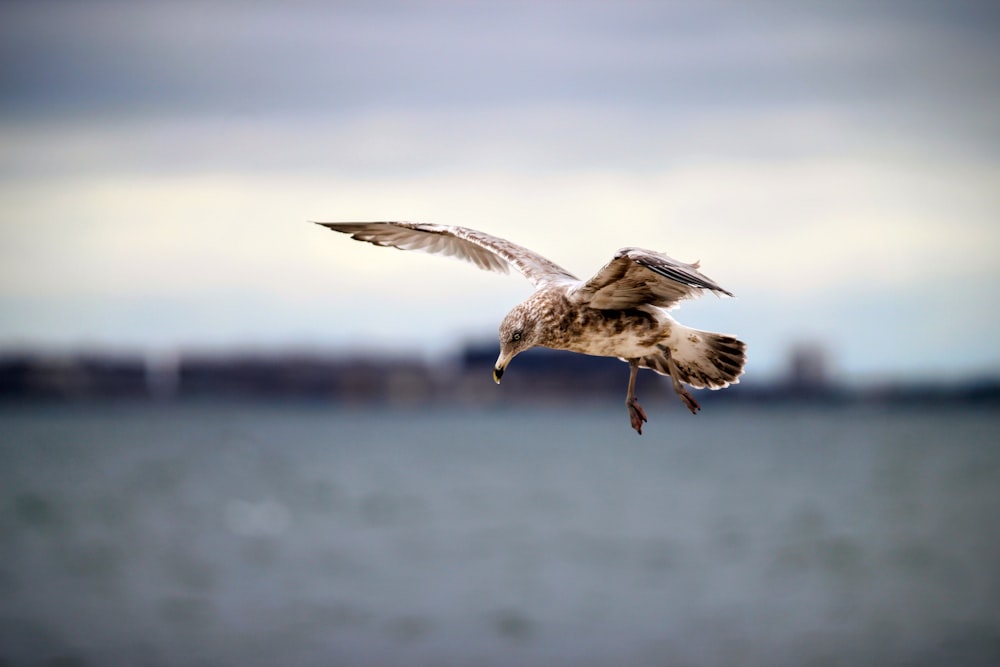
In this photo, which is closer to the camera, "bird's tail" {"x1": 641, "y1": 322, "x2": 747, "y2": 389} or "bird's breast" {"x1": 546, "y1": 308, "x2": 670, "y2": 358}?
"bird's breast" {"x1": 546, "y1": 308, "x2": 670, "y2": 358}

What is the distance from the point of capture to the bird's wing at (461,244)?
46.5ft

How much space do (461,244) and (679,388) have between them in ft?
10.9

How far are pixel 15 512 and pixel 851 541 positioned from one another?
58.2 m

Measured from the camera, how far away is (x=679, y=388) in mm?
12859

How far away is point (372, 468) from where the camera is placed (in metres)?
138

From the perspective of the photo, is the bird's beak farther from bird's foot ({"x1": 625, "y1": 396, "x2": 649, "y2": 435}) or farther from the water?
→ the water

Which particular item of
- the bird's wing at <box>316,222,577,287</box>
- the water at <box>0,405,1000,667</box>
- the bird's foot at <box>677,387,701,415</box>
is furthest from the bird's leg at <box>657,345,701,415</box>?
the water at <box>0,405,1000,667</box>

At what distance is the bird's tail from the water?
1460 inches

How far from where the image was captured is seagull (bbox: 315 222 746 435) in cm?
1217

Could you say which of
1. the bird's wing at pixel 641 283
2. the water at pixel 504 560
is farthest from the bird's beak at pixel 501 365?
the water at pixel 504 560

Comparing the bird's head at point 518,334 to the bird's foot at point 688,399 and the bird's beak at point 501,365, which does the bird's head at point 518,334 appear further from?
the bird's foot at point 688,399

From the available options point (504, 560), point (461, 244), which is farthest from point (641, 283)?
point (504, 560)

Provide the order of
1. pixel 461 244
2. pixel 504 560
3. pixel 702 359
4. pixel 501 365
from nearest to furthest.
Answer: pixel 501 365 < pixel 702 359 < pixel 461 244 < pixel 504 560

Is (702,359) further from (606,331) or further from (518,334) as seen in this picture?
(518,334)
